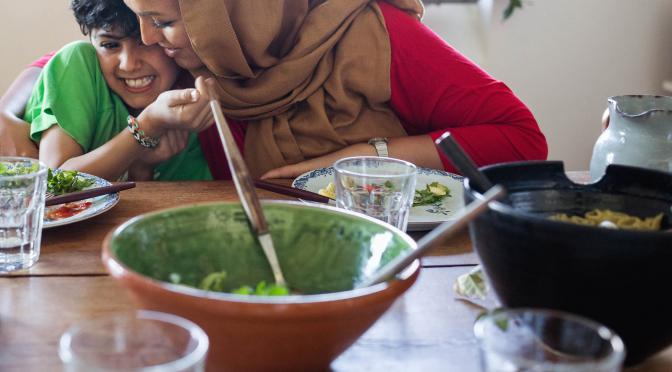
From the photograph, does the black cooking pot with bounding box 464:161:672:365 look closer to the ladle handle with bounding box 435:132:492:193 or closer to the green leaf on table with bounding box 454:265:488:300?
the ladle handle with bounding box 435:132:492:193

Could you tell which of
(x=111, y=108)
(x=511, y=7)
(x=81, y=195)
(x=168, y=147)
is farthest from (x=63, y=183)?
(x=511, y=7)

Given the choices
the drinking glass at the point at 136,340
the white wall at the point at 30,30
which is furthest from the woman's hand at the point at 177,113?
the white wall at the point at 30,30

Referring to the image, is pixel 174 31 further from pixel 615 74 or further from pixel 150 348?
pixel 615 74

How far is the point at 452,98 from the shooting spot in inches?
64.1

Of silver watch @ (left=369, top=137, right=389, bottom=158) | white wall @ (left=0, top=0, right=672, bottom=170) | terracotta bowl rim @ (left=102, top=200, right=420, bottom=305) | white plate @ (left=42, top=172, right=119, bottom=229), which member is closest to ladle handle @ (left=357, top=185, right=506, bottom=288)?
terracotta bowl rim @ (left=102, top=200, right=420, bottom=305)

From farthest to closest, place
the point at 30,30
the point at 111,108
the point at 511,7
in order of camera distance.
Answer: the point at 511,7 < the point at 30,30 < the point at 111,108

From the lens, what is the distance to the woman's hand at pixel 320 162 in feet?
4.62

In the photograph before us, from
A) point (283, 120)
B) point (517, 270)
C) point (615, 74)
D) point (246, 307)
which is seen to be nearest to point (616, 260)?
point (517, 270)

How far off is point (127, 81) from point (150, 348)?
4.36 ft

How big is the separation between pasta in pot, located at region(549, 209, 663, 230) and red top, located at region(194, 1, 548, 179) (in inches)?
30.5

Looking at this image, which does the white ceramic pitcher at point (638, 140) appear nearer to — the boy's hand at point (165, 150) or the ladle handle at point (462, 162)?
the ladle handle at point (462, 162)

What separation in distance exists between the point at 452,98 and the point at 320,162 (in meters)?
0.34

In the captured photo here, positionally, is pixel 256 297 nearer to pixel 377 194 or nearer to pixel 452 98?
pixel 377 194

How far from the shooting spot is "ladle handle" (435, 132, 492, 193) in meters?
0.70
